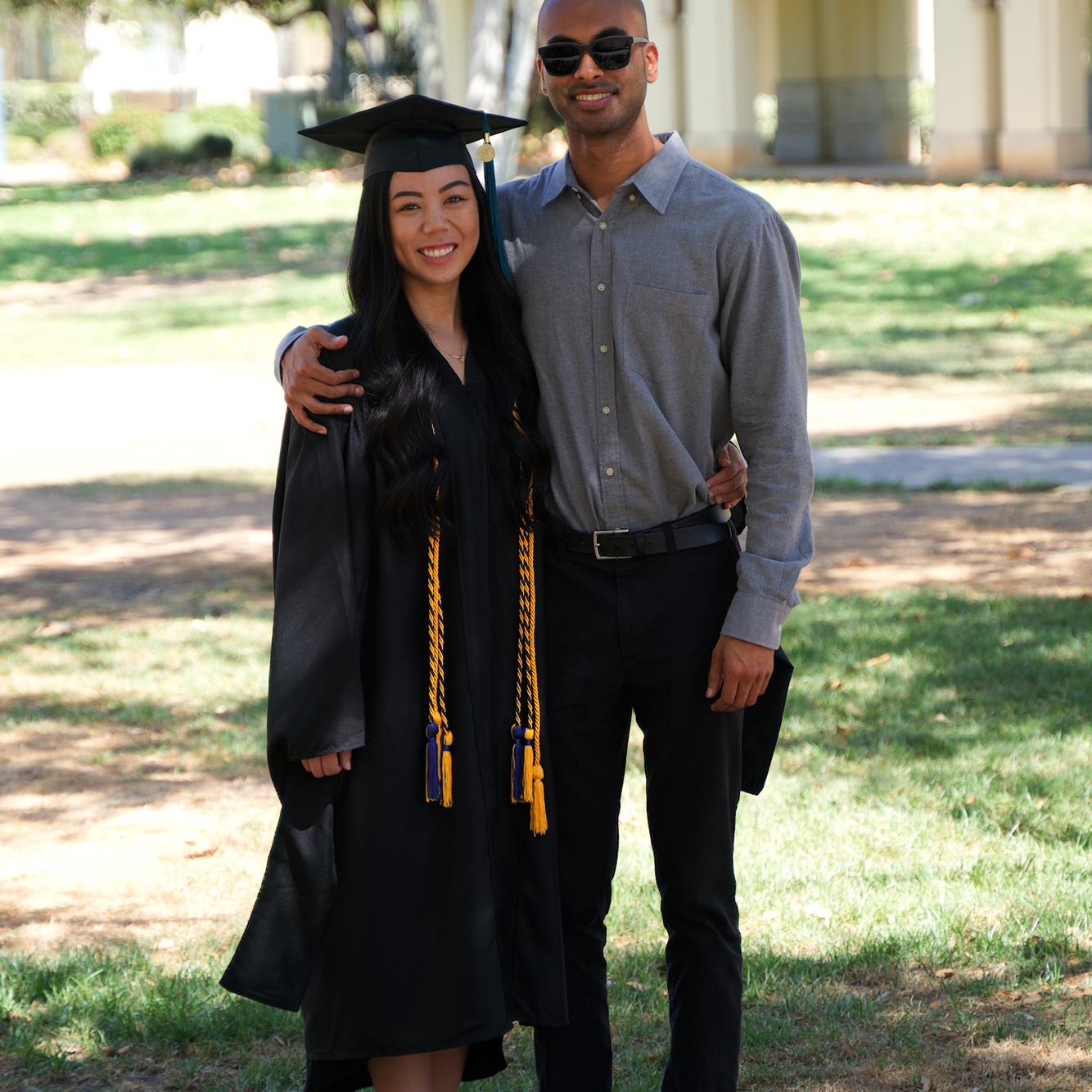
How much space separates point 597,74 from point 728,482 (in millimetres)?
825

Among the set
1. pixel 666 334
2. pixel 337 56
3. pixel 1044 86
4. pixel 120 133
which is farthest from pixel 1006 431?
pixel 120 133

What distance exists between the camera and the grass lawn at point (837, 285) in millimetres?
14703

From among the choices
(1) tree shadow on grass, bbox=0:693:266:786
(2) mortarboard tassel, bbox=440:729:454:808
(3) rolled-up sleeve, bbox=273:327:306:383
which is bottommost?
(1) tree shadow on grass, bbox=0:693:266:786

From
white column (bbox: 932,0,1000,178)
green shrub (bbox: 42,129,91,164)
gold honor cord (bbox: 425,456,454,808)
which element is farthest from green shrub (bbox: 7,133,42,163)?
gold honor cord (bbox: 425,456,454,808)

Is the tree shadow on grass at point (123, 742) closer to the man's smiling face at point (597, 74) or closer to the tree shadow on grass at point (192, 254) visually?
the man's smiling face at point (597, 74)

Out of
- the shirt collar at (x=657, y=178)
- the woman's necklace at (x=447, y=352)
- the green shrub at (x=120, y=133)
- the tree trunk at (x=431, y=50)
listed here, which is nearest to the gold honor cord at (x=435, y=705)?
the woman's necklace at (x=447, y=352)

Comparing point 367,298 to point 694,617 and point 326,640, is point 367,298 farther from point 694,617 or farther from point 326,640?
point 694,617

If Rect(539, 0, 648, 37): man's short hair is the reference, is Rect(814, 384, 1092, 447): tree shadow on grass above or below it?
below

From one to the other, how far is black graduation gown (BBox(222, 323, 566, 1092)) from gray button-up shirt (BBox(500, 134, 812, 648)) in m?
0.22

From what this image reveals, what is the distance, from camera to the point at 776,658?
347 centimetres

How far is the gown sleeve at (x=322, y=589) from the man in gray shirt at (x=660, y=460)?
0.64ft

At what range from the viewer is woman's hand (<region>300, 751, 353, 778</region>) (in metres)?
3.12

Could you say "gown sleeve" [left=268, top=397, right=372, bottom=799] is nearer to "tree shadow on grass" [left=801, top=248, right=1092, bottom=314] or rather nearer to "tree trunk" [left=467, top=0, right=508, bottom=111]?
"tree trunk" [left=467, top=0, right=508, bottom=111]

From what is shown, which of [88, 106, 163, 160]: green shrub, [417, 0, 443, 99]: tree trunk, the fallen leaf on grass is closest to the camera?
the fallen leaf on grass
